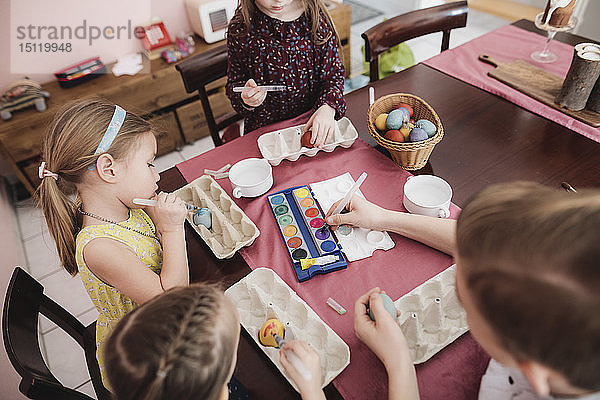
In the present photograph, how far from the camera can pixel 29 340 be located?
3.10 feet

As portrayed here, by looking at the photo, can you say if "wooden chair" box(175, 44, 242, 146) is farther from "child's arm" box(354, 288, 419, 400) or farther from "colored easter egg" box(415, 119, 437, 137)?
"child's arm" box(354, 288, 419, 400)

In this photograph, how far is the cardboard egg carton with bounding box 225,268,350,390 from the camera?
79 cm

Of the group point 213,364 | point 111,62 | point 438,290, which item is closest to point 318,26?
point 438,290

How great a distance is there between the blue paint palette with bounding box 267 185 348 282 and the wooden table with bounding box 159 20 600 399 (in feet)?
0.44

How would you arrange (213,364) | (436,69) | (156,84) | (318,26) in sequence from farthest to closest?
(156,84) < (436,69) < (318,26) < (213,364)

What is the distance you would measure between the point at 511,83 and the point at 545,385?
4.03 ft

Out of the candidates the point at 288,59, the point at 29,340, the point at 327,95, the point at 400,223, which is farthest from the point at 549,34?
the point at 29,340

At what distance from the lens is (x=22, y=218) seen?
8.19 feet

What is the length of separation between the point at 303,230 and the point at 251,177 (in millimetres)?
267

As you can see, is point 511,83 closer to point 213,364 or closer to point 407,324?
point 407,324

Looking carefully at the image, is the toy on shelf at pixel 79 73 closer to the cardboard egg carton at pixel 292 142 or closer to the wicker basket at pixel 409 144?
the cardboard egg carton at pixel 292 142

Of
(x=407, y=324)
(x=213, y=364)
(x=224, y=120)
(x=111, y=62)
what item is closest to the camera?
(x=213, y=364)

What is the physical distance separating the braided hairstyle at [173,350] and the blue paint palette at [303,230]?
1.11ft

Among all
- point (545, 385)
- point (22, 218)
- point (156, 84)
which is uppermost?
point (545, 385)
